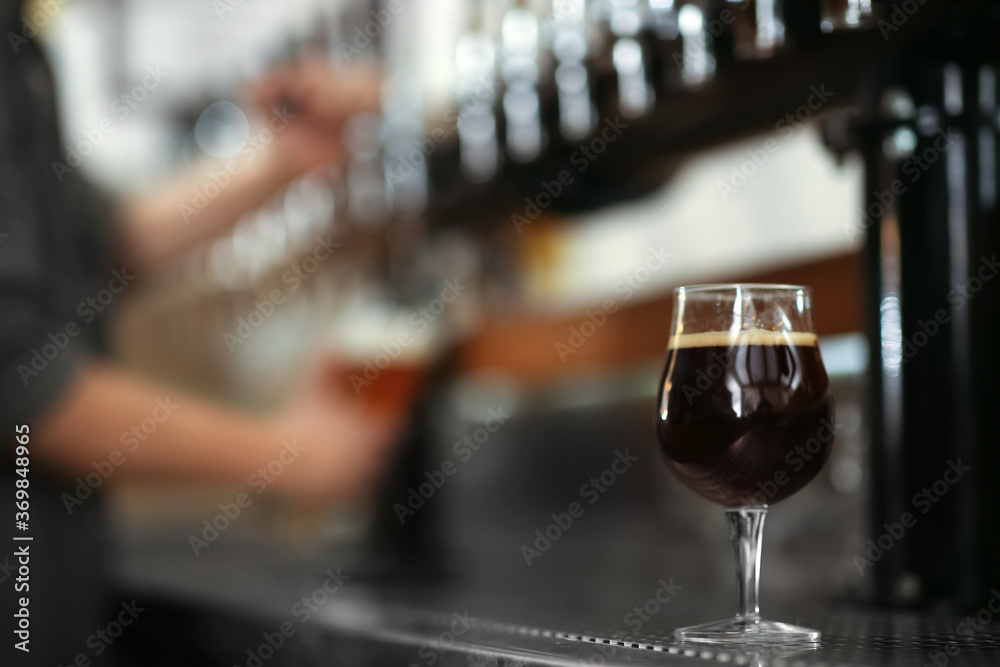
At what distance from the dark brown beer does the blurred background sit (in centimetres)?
27

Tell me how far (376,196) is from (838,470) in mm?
1104

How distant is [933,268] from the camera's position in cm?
112

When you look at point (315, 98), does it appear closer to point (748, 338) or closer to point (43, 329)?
point (43, 329)

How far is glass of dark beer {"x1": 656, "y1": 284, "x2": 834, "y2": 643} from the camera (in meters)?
0.90

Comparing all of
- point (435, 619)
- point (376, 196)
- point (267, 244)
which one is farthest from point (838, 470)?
point (267, 244)

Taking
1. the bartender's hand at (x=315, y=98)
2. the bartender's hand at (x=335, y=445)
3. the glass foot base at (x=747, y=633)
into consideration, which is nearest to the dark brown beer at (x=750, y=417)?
the glass foot base at (x=747, y=633)

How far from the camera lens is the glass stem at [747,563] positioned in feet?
2.97

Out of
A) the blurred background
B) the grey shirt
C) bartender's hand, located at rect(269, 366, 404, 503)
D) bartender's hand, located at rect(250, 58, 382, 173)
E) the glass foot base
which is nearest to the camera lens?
the glass foot base

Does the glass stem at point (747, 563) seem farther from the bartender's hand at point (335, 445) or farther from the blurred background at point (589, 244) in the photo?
the bartender's hand at point (335, 445)

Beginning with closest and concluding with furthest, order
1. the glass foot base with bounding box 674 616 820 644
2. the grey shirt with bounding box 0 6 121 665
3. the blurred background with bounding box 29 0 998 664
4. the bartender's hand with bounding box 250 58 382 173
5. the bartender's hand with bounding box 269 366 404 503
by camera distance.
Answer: the glass foot base with bounding box 674 616 820 644 < the blurred background with bounding box 29 0 998 664 < the grey shirt with bounding box 0 6 121 665 < the bartender's hand with bounding box 269 366 404 503 < the bartender's hand with bounding box 250 58 382 173

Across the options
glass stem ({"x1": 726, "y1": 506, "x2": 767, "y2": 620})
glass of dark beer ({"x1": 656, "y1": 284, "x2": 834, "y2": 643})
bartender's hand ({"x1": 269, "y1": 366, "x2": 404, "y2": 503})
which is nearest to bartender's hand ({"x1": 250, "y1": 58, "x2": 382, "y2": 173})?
bartender's hand ({"x1": 269, "y1": 366, "x2": 404, "y2": 503})

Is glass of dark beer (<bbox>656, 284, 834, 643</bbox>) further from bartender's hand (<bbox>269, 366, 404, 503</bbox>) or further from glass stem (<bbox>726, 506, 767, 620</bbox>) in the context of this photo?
bartender's hand (<bbox>269, 366, 404, 503</bbox>)

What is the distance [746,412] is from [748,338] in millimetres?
70

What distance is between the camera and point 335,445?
1778mm
